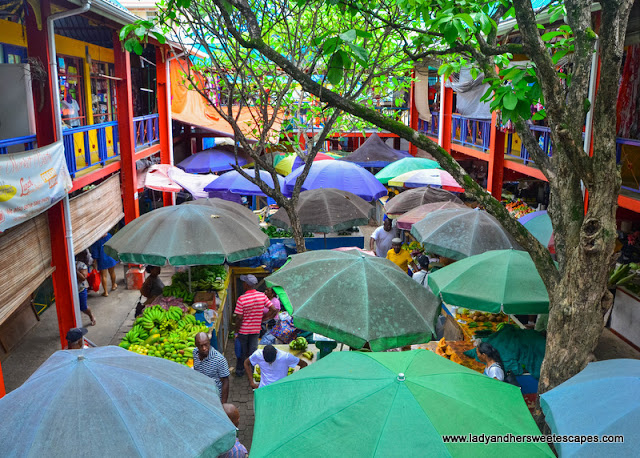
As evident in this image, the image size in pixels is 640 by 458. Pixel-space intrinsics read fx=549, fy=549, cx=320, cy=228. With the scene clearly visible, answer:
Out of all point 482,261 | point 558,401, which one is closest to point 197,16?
point 482,261

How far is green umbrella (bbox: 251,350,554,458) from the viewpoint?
11.8 feet

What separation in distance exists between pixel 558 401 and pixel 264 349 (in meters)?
3.42

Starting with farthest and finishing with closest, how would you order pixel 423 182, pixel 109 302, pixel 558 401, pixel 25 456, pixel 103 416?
pixel 423 182 < pixel 109 302 < pixel 558 401 < pixel 103 416 < pixel 25 456

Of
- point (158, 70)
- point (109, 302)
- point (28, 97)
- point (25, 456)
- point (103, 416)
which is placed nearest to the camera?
point (25, 456)

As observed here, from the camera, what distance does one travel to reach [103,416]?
11.9 feet

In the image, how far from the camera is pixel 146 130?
47.4ft

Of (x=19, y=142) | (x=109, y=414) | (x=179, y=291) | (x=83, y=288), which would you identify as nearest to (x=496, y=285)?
(x=109, y=414)

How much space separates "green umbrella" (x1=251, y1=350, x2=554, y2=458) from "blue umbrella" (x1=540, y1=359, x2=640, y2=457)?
0.20 meters

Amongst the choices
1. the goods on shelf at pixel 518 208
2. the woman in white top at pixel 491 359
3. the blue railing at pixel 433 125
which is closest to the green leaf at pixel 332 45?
the woman in white top at pixel 491 359

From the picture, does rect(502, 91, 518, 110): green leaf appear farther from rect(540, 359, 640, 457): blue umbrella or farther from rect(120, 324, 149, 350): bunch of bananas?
rect(120, 324, 149, 350): bunch of bananas

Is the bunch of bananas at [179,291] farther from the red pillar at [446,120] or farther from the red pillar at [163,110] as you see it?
the red pillar at [446,120]

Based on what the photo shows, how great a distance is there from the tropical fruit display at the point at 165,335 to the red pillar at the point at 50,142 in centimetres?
171

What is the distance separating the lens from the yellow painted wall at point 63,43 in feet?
28.5

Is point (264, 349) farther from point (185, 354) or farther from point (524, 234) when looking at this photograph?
point (524, 234)
